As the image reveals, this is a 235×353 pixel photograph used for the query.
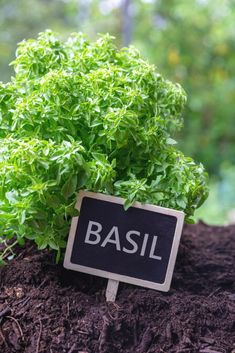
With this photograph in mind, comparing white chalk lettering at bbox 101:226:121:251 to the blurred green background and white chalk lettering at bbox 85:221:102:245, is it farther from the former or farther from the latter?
the blurred green background

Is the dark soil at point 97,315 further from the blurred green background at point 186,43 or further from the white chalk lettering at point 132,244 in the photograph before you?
the blurred green background at point 186,43

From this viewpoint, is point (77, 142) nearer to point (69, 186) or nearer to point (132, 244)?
point (69, 186)

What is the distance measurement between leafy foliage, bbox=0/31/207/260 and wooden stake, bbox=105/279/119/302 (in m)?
0.18

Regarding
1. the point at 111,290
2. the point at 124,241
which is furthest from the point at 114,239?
the point at 111,290

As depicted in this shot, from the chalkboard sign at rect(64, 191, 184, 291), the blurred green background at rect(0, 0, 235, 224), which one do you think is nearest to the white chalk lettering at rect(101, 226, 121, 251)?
the chalkboard sign at rect(64, 191, 184, 291)

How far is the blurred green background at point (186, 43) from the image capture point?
19.2 ft

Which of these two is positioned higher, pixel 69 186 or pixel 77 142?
pixel 77 142

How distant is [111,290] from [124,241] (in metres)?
0.14

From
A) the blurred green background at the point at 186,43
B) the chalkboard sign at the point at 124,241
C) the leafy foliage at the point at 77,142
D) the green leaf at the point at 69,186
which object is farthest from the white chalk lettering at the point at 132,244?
the blurred green background at the point at 186,43

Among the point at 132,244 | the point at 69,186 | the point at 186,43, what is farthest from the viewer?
the point at 186,43

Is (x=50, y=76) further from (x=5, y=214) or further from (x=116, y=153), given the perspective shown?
(x=5, y=214)

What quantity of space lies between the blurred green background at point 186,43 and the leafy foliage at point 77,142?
400 cm

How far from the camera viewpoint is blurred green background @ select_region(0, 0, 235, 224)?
5.85m

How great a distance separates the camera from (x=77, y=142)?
46.1 inches
